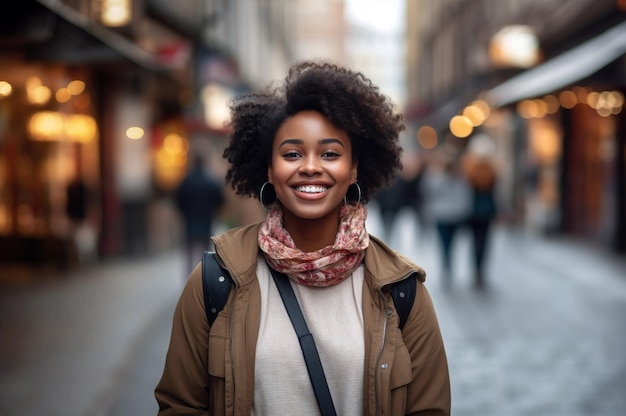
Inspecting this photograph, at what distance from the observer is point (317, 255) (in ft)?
8.37

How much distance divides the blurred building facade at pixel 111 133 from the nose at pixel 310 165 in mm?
5924

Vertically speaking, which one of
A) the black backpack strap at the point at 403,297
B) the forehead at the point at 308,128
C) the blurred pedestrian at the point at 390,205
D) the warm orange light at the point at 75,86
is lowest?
A: the blurred pedestrian at the point at 390,205

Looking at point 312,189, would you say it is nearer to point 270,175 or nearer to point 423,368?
point 270,175

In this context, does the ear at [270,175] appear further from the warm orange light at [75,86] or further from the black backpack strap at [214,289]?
the warm orange light at [75,86]

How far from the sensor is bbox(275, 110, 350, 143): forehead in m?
2.59

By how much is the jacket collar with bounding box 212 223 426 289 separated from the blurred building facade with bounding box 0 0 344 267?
5859 mm

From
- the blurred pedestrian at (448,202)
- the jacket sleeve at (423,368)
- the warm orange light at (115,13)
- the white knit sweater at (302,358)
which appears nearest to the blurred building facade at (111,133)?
the warm orange light at (115,13)

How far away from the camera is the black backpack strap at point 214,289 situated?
8.23 ft

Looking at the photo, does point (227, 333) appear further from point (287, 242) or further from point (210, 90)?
point (210, 90)

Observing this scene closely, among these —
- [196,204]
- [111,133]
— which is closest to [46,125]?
[111,133]

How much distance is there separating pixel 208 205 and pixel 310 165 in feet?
24.9

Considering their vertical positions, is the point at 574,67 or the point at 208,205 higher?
the point at 574,67

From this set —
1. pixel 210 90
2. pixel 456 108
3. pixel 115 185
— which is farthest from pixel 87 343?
pixel 456 108

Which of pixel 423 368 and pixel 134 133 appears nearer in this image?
pixel 423 368
